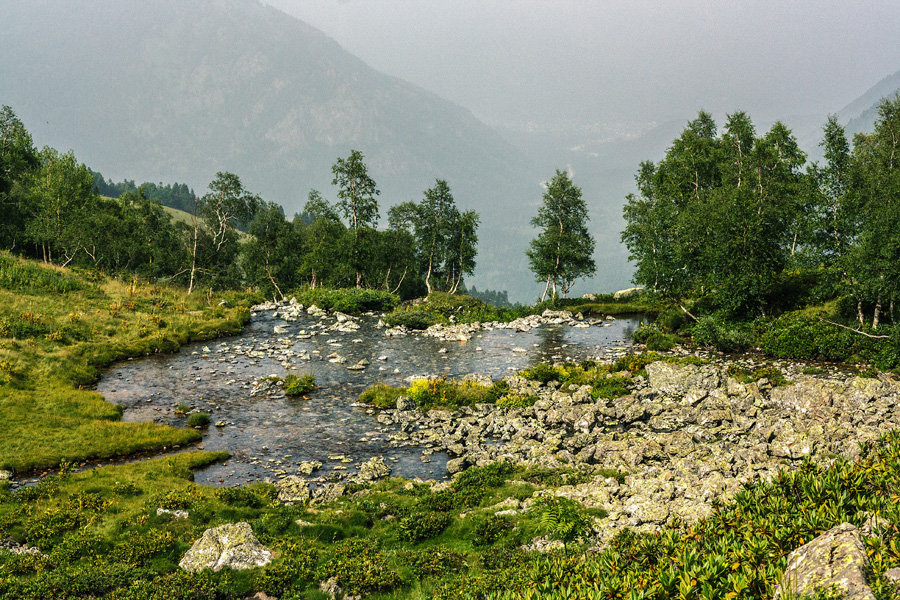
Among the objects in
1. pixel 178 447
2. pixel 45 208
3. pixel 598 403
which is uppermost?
pixel 45 208

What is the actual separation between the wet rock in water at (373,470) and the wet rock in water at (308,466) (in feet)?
7.21

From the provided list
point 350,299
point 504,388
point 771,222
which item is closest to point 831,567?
point 504,388

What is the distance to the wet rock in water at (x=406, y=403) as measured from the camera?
31.2m

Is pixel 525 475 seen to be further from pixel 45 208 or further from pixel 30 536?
pixel 45 208

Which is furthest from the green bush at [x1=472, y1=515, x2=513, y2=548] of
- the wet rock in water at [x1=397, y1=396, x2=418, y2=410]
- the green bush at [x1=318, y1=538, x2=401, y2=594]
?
the wet rock in water at [x1=397, y1=396, x2=418, y2=410]

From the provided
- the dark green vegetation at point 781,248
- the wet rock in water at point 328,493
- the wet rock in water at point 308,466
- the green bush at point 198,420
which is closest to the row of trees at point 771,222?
the dark green vegetation at point 781,248

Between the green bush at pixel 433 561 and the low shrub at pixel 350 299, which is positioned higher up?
the low shrub at pixel 350 299

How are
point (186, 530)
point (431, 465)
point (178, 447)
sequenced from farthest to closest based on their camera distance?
1. point (178, 447)
2. point (431, 465)
3. point (186, 530)

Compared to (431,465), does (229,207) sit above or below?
above

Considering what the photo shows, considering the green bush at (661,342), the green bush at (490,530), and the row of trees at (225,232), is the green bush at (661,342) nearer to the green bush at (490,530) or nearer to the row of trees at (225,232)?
the green bush at (490,530)

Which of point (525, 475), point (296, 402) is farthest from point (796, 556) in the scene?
point (296, 402)

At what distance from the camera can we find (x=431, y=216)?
274 feet

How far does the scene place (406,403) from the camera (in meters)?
31.7

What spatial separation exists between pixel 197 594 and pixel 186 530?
4120 millimetres
